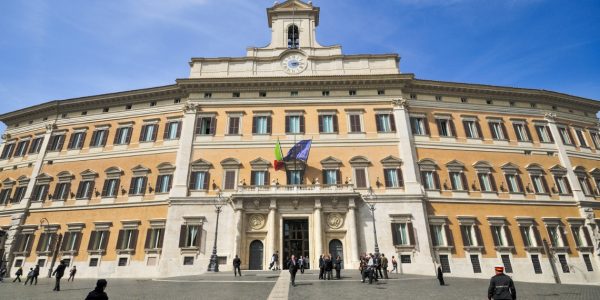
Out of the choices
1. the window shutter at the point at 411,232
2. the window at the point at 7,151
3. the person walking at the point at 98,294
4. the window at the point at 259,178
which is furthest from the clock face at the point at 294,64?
the window at the point at 7,151

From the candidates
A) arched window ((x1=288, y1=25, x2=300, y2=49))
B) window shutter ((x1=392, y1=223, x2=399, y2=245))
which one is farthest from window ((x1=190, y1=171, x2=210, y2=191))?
arched window ((x1=288, y1=25, x2=300, y2=49))

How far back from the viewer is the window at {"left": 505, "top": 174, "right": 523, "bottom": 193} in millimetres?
27391

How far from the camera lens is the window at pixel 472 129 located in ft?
97.0

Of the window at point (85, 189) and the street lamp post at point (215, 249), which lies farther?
the window at point (85, 189)

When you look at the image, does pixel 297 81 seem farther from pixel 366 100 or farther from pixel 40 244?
pixel 40 244

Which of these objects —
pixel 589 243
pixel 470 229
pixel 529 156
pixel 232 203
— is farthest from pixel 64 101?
→ pixel 589 243

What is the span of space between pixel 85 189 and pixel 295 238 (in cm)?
1928

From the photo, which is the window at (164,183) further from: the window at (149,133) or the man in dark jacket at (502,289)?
the man in dark jacket at (502,289)

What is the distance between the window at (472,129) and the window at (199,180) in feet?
78.2

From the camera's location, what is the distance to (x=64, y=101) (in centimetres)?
3256

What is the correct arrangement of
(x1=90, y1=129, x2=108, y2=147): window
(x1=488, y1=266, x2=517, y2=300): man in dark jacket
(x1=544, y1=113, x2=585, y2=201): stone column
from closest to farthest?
1. (x1=488, y1=266, x2=517, y2=300): man in dark jacket
2. (x1=544, y1=113, x2=585, y2=201): stone column
3. (x1=90, y1=129, x2=108, y2=147): window

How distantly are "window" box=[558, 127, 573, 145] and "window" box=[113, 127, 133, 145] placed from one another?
4161cm

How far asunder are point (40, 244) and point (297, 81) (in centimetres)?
2595

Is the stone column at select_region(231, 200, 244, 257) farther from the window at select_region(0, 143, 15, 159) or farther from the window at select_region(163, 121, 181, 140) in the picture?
the window at select_region(0, 143, 15, 159)
